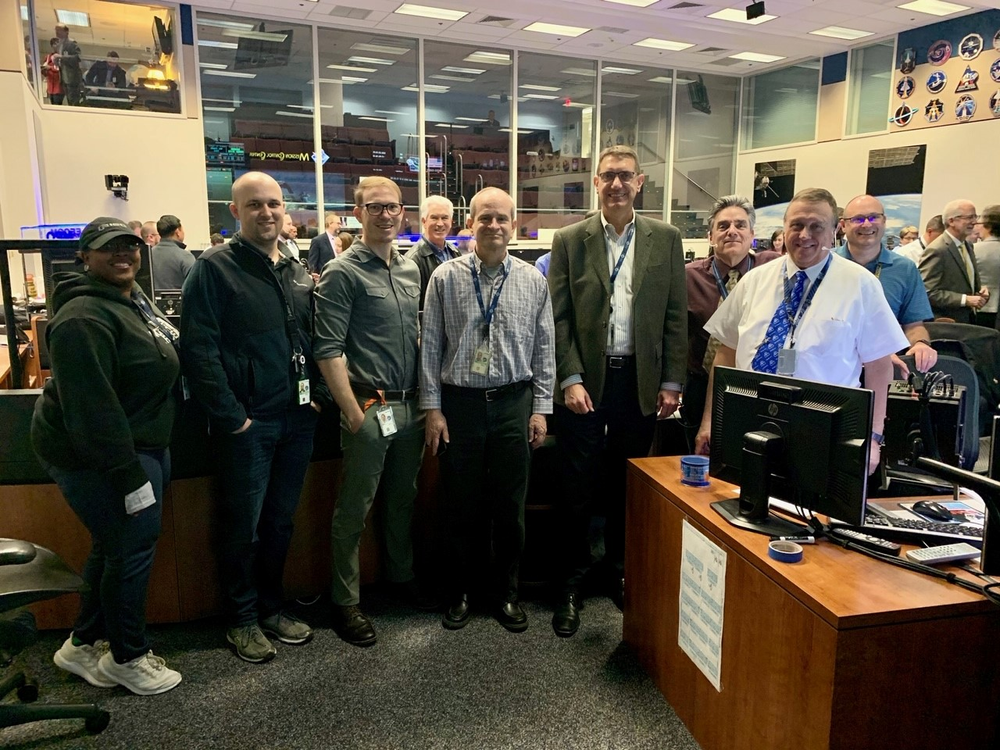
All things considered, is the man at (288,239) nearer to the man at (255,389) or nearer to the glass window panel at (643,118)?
the man at (255,389)

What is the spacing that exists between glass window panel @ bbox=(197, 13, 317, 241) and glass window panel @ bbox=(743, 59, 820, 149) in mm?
7415

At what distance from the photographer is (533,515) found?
3.02 m

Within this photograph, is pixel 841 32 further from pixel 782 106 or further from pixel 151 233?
pixel 151 233

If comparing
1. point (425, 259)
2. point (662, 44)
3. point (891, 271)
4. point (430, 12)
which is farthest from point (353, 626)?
point (662, 44)

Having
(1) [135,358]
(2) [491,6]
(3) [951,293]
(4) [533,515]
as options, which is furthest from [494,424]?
(2) [491,6]

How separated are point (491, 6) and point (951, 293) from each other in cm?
599

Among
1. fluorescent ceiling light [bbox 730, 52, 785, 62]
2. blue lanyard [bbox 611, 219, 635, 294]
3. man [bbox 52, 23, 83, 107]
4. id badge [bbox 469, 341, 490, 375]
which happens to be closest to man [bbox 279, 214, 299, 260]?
id badge [bbox 469, 341, 490, 375]

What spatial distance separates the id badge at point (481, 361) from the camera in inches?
95.1

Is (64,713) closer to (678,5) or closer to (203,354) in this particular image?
(203,354)

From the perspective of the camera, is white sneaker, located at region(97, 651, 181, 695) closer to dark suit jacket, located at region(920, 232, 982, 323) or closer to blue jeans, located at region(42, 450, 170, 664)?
blue jeans, located at region(42, 450, 170, 664)

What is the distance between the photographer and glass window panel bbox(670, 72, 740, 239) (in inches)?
466

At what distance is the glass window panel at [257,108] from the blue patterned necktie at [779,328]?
802 cm

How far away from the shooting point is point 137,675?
7.18ft

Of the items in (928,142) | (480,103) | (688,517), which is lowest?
(688,517)
